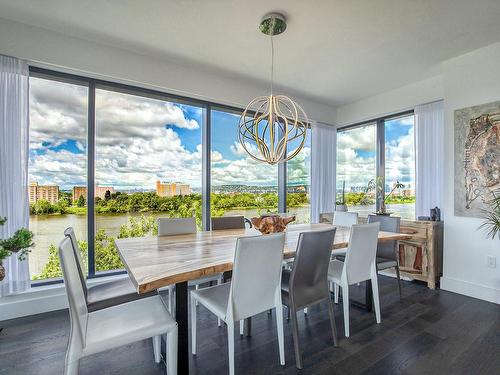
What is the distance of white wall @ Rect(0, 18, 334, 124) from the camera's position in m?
2.47

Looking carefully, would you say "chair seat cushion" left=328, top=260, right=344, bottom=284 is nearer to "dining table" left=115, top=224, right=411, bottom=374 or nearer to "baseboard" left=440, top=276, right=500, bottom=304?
"dining table" left=115, top=224, right=411, bottom=374

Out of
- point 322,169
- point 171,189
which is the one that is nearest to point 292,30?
point 171,189

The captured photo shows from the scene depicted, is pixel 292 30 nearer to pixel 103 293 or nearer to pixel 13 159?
pixel 103 293

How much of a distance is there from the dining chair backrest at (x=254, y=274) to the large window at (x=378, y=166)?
3084 mm

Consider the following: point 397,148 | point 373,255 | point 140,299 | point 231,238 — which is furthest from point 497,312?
point 140,299

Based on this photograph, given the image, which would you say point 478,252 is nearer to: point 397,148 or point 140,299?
point 397,148

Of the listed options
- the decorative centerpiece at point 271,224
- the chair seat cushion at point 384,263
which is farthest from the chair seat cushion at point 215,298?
the chair seat cushion at point 384,263

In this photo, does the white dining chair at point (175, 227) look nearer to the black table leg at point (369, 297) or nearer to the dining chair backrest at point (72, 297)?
the dining chair backrest at point (72, 297)

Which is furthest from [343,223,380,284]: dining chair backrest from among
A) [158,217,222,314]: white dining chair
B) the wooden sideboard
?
the wooden sideboard

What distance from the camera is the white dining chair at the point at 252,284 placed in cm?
155

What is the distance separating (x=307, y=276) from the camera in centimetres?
191

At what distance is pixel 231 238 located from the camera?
Result: 2.38 m

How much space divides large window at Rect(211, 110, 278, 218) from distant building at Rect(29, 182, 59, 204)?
Result: 72.0 inches

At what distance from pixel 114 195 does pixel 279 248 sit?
235 centimetres
